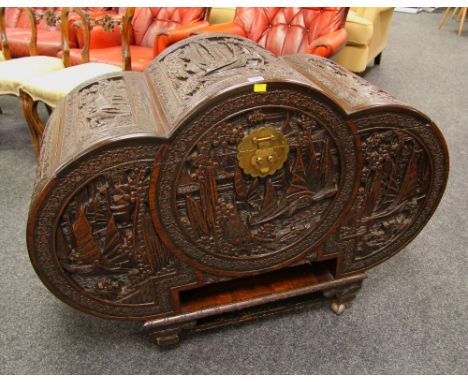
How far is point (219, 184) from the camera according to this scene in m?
0.98

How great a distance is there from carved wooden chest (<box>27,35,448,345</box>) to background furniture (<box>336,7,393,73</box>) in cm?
172

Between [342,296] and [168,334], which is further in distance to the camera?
[342,296]

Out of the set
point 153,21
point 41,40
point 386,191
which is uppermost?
point 153,21

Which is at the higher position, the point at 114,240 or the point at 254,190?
the point at 254,190

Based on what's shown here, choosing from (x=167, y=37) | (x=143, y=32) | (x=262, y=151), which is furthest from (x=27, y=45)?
(x=262, y=151)

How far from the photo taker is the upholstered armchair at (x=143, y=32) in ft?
8.30

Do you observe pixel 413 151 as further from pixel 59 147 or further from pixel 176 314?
pixel 59 147

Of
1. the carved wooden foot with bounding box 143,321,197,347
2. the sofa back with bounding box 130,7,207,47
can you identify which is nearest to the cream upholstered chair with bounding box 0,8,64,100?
the sofa back with bounding box 130,7,207,47

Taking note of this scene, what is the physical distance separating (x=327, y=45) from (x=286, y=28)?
20.5 inches

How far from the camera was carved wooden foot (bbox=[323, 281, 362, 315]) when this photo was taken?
1.30m

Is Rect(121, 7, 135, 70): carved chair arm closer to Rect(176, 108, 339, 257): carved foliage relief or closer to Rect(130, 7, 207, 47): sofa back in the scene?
Rect(130, 7, 207, 47): sofa back

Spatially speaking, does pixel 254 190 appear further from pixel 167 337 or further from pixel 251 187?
pixel 167 337

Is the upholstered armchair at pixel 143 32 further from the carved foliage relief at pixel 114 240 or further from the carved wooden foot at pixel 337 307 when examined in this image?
the carved wooden foot at pixel 337 307

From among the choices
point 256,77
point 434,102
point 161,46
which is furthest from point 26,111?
point 434,102
